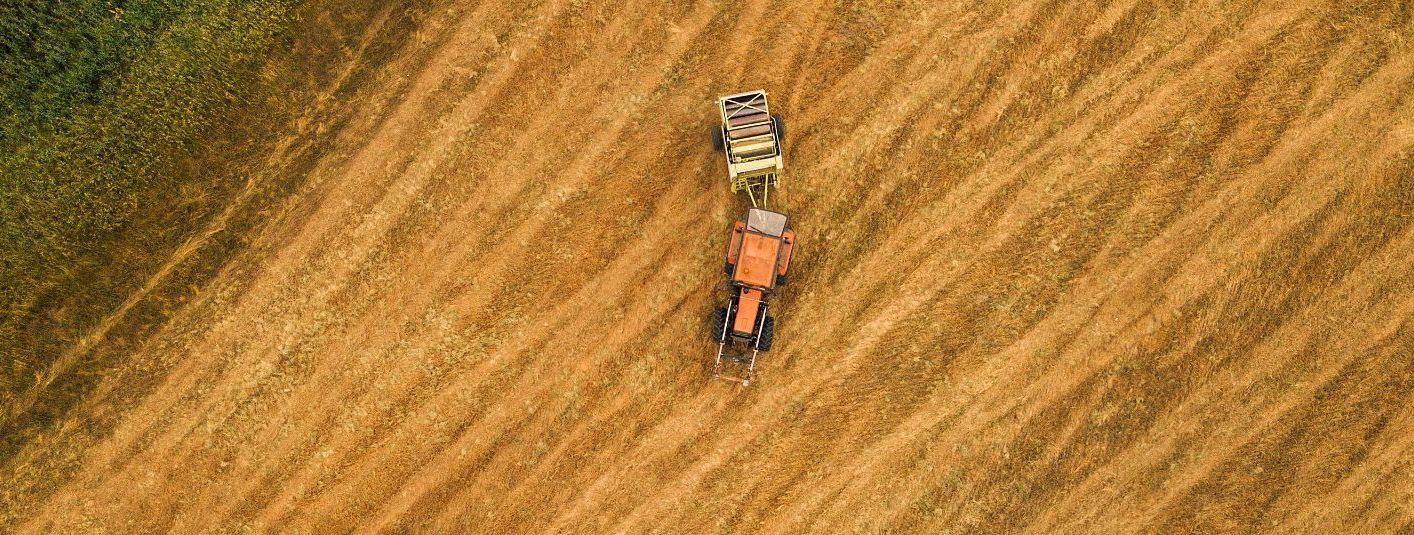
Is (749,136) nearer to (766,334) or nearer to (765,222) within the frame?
(765,222)

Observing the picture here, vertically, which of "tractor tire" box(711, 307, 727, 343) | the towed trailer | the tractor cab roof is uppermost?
the towed trailer

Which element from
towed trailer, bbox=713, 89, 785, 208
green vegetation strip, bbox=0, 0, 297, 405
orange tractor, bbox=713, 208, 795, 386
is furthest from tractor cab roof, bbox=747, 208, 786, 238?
green vegetation strip, bbox=0, 0, 297, 405

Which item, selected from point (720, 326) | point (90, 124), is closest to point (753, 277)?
point (720, 326)

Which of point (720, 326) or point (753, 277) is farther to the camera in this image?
point (720, 326)

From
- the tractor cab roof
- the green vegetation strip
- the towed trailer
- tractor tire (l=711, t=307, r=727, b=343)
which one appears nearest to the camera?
the towed trailer

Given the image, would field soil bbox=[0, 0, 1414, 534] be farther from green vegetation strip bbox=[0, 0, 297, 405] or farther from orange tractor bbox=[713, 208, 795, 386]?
green vegetation strip bbox=[0, 0, 297, 405]

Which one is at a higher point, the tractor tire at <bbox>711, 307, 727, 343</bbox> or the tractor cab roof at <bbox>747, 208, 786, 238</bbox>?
the tractor cab roof at <bbox>747, 208, 786, 238</bbox>

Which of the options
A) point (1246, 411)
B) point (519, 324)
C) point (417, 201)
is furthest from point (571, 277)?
point (1246, 411)
